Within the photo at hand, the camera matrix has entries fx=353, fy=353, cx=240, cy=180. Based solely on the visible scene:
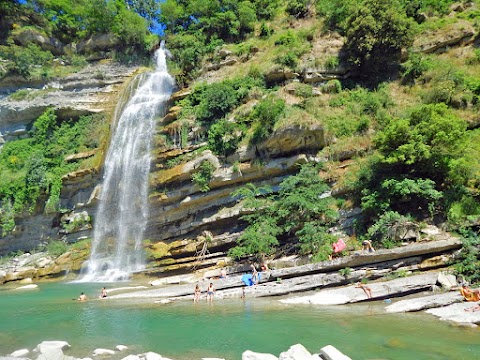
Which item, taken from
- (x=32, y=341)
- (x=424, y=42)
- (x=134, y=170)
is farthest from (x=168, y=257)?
(x=424, y=42)

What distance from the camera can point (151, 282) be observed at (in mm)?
19344

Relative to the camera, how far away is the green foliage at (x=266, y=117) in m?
20.8

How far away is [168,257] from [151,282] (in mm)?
2614

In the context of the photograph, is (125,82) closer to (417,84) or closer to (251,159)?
(251,159)

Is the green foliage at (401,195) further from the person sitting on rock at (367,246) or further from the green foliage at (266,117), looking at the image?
the green foliage at (266,117)

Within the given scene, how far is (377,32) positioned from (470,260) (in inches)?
659

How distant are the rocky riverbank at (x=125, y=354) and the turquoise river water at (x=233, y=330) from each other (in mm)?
340

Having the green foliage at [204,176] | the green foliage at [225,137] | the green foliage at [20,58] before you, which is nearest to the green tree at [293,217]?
the green foliage at [204,176]

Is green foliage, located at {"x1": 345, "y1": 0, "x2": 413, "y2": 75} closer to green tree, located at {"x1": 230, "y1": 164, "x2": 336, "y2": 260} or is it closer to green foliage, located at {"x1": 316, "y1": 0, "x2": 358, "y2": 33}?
green foliage, located at {"x1": 316, "y1": 0, "x2": 358, "y2": 33}

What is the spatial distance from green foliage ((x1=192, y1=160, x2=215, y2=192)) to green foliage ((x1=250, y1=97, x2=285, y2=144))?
308 cm

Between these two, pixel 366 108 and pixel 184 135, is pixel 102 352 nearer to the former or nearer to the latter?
pixel 184 135

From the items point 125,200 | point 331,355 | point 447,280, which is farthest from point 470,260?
point 125,200

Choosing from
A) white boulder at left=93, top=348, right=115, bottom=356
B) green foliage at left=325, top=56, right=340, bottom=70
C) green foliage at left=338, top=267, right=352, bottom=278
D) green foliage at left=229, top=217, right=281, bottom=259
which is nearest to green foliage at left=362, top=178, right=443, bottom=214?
green foliage at left=338, top=267, right=352, bottom=278

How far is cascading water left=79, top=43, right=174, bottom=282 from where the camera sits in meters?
23.6
